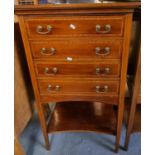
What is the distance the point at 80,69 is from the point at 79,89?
14 cm

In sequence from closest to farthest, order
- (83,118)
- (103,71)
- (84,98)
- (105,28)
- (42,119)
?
(105,28), (103,71), (84,98), (42,119), (83,118)

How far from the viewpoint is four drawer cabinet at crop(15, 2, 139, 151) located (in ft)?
2.68

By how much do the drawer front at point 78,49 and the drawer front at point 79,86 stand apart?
0.51 feet

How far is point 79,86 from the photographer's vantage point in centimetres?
103

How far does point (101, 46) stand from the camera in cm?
89

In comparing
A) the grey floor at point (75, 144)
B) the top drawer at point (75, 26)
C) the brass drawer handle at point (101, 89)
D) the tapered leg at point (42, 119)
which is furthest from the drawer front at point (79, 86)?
the grey floor at point (75, 144)

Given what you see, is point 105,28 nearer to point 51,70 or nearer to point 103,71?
point 103,71

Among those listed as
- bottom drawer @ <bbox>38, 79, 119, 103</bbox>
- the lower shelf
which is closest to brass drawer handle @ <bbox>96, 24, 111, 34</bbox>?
bottom drawer @ <bbox>38, 79, 119, 103</bbox>

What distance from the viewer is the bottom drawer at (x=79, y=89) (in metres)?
1.01

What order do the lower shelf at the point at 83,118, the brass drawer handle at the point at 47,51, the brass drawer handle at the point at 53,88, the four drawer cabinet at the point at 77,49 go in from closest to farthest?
1. the four drawer cabinet at the point at 77,49
2. the brass drawer handle at the point at 47,51
3. the brass drawer handle at the point at 53,88
4. the lower shelf at the point at 83,118

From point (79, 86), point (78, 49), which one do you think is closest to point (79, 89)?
point (79, 86)

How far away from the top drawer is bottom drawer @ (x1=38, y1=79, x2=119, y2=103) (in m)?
0.28

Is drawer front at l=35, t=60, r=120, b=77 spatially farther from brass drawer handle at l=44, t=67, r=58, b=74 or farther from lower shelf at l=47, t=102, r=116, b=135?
lower shelf at l=47, t=102, r=116, b=135

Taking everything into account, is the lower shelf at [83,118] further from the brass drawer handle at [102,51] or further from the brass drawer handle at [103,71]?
the brass drawer handle at [102,51]
